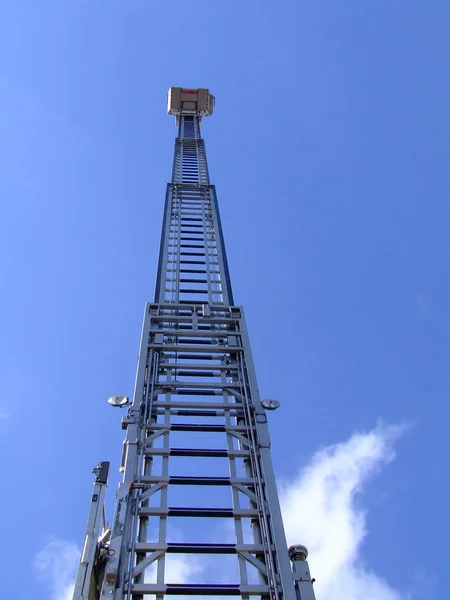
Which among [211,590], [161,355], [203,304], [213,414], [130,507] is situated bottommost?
[211,590]

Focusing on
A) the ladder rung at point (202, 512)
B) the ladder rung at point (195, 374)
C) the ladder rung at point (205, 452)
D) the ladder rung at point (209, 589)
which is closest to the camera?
the ladder rung at point (209, 589)

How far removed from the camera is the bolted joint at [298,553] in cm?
710

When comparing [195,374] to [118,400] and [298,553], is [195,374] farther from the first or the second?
[298,553]

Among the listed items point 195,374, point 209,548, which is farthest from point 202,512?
point 195,374

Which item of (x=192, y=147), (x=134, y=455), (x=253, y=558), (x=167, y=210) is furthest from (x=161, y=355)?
(x=192, y=147)

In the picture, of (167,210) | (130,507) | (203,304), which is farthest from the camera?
(167,210)

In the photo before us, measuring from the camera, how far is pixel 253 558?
7352mm

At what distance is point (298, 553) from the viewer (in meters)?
7.11

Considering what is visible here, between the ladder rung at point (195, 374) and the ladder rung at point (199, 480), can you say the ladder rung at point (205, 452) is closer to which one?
the ladder rung at point (199, 480)

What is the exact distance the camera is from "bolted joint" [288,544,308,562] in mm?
7102

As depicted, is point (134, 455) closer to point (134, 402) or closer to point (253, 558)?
point (134, 402)

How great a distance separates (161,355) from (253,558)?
13.2ft

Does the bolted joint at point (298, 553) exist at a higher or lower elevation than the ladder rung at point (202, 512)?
lower

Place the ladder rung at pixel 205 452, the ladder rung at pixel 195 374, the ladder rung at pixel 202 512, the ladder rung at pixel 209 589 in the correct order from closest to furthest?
the ladder rung at pixel 209 589 < the ladder rung at pixel 202 512 < the ladder rung at pixel 205 452 < the ladder rung at pixel 195 374
